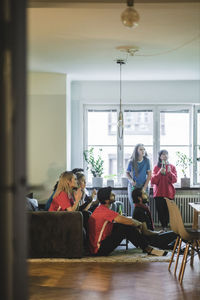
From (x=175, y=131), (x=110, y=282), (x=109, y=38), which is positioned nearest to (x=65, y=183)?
(x=110, y=282)

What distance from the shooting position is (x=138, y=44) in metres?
5.57

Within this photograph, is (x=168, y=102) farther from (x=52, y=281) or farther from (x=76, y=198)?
(x=52, y=281)

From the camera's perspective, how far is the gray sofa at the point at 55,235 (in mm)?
5680

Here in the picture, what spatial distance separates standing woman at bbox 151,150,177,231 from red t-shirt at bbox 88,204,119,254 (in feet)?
7.55

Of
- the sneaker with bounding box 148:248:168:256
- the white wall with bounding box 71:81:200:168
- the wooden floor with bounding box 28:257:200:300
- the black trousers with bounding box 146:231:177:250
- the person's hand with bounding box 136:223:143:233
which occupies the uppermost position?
the white wall with bounding box 71:81:200:168

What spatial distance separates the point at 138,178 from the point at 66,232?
259 cm

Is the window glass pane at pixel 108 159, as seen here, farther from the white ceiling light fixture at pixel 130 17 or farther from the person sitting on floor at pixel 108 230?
the white ceiling light fixture at pixel 130 17

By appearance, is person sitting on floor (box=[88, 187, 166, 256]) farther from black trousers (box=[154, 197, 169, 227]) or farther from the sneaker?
black trousers (box=[154, 197, 169, 227])

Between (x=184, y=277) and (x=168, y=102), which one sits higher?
(x=168, y=102)

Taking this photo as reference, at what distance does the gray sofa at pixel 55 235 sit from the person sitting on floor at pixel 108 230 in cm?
24

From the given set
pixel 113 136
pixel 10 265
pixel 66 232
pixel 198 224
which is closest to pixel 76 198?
pixel 66 232

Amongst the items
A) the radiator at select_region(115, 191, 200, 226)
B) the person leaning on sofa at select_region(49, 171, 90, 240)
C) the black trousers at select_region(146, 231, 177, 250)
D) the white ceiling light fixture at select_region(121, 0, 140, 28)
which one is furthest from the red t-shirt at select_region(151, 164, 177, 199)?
the white ceiling light fixture at select_region(121, 0, 140, 28)

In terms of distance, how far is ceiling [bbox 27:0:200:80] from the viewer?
4062 mm

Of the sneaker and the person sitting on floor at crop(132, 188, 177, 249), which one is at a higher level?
the person sitting on floor at crop(132, 188, 177, 249)
